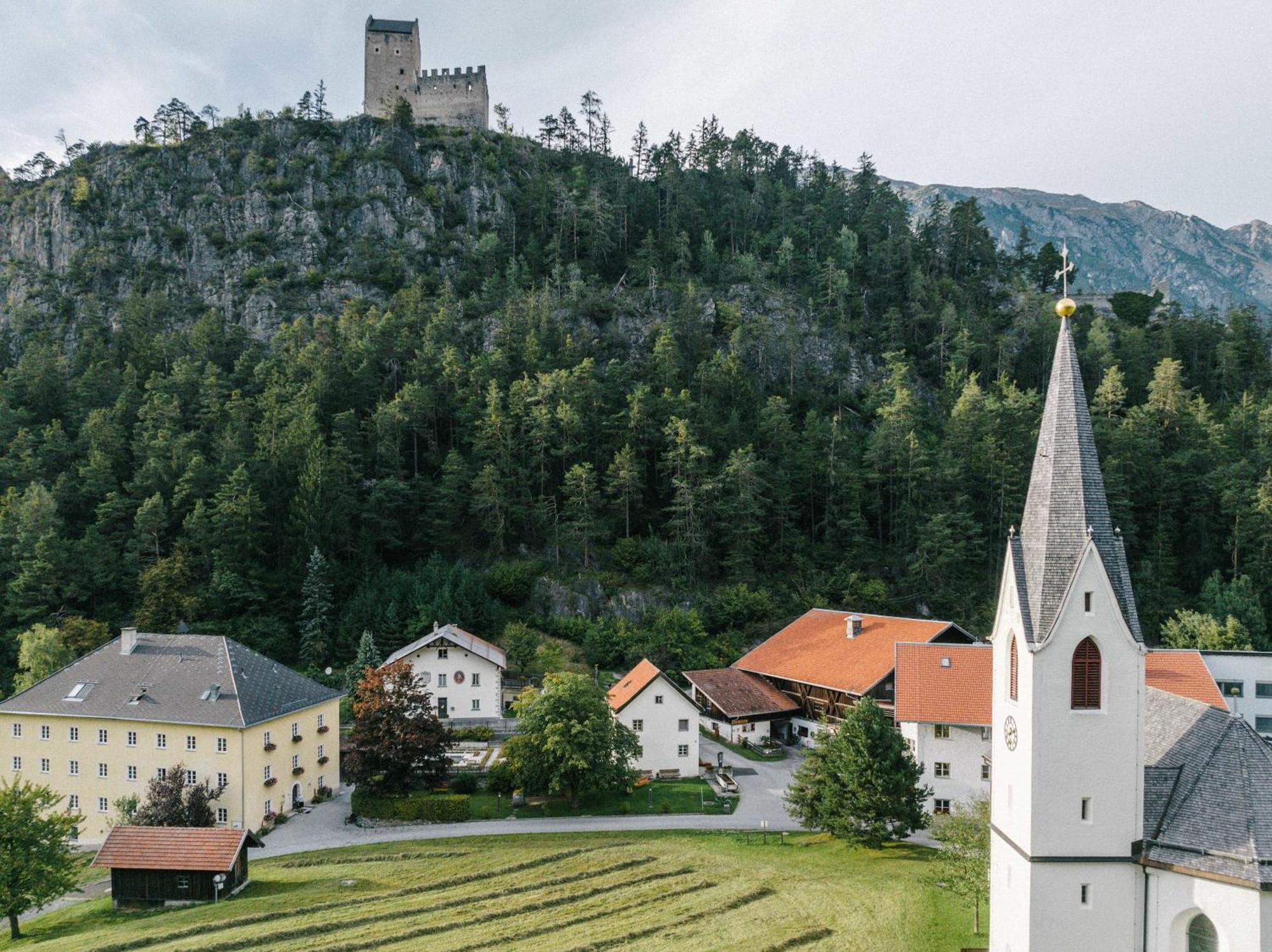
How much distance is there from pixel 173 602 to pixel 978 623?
54046mm

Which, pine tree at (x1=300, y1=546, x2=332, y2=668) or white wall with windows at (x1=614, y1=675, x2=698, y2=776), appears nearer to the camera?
white wall with windows at (x1=614, y1=675, x2=698, y2=776)

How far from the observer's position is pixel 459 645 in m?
49.7

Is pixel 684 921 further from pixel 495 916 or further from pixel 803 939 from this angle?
pixel 495 916

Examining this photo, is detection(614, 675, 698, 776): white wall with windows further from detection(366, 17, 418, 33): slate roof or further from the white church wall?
detection(366, 17, 418, 33): slate roof

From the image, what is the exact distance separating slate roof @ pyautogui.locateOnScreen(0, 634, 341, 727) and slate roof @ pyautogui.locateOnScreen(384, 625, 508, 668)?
837cm

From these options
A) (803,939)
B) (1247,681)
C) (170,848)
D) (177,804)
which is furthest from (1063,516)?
(1247,681)

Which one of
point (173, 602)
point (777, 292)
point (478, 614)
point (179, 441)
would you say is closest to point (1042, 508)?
point (478, 614)

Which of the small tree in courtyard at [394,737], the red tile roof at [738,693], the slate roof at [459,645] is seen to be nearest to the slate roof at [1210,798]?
the small tree in courtyard at [394,737]

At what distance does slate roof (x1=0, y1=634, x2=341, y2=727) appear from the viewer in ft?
122

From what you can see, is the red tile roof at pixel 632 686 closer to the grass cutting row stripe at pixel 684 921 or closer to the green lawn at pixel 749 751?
the green lawn at pixel 749 751

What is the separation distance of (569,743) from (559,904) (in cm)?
936

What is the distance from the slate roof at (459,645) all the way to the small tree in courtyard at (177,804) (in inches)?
557

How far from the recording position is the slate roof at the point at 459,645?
49719 mm

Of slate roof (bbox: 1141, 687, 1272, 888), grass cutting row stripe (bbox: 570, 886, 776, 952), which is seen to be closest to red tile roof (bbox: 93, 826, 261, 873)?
grass cutting row stripe (bbox: 570, 886, 776, 952)
